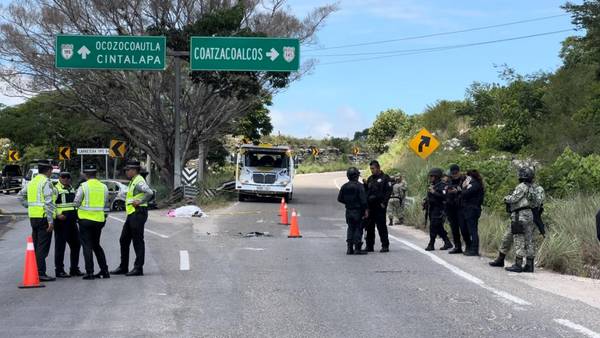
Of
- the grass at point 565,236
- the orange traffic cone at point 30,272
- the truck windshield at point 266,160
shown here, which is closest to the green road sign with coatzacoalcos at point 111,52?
the truck windshield at point 266,160

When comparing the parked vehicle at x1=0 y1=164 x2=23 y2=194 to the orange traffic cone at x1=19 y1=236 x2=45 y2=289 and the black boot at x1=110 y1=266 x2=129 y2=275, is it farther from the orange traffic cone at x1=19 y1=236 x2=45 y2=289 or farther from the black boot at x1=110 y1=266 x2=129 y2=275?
the orange traffic cone at x1=19 y1=236 x2=45 y2=289

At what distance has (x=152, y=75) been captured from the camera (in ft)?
105

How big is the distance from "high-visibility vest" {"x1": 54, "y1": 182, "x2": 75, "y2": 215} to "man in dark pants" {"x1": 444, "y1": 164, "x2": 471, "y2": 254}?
694cm

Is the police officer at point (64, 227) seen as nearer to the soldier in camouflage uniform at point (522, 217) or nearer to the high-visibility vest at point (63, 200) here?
the high-visibility vest at point (63, 200)

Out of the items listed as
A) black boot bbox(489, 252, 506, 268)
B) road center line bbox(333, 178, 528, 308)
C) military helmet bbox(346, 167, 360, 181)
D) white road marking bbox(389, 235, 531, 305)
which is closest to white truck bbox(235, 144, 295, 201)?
road center line bbox(333, 178, 528, 308)

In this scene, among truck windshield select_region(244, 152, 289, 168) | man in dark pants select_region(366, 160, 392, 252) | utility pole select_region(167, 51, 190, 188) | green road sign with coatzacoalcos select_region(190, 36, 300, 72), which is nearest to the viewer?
man in dark pants select_region(366, 160, 392, 252)

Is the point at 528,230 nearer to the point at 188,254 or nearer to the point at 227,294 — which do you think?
the point at 227,294

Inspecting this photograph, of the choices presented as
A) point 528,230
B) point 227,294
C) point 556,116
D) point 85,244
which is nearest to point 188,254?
point 85,244

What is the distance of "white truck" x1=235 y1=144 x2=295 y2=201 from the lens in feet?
104

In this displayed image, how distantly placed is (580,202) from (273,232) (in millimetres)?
7635

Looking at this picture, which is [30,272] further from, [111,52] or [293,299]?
[111,52]

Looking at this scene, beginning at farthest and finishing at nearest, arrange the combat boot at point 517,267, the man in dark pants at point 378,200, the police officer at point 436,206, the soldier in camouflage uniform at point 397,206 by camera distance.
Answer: the soldier in camouflage uniform at point 397,206 → the police officer at point 436,206 → the man in dark pants at point 378,200 → the combat boot at point 517,267

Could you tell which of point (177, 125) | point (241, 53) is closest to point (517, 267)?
point (241, 53)

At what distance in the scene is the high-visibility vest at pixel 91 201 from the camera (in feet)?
36.1
